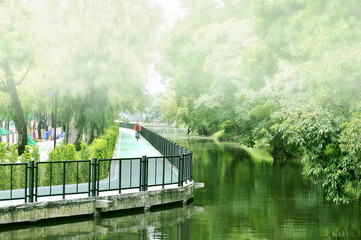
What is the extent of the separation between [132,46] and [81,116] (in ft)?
16.9

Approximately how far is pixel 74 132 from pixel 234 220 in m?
17.5

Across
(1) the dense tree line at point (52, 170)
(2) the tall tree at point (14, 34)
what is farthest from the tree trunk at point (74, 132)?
(1) the dense tree line at point (52, 170)

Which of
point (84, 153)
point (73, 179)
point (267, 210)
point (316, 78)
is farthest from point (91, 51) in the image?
point (267, 210)

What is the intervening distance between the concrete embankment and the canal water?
303 millimetres

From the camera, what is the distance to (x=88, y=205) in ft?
42.2

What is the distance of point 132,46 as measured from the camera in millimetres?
26516

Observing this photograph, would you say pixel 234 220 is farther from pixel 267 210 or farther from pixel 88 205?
pixel 88 205

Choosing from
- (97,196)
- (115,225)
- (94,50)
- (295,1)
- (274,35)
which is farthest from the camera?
(94,50)

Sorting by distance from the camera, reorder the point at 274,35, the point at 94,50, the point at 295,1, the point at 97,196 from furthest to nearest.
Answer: the point at 94,50 < the point at 274,35 < the point at 295,1 < the point at 97,196

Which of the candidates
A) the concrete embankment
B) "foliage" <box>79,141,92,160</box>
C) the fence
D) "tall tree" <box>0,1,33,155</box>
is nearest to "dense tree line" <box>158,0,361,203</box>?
the fence

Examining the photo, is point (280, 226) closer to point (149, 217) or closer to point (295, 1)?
point (149, 217)

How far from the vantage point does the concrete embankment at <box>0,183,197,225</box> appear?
1168cm

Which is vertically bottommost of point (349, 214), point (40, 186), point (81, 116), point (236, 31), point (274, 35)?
point (349, 214)

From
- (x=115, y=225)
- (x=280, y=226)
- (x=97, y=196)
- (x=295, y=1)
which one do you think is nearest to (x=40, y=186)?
(x=97, y=196)
